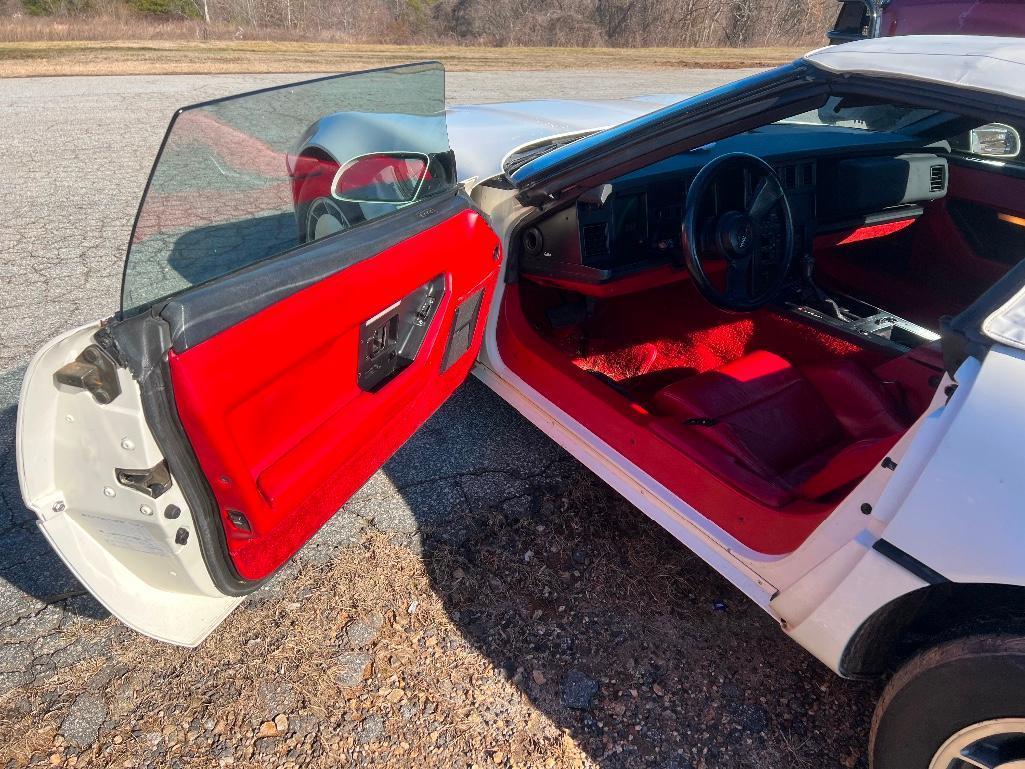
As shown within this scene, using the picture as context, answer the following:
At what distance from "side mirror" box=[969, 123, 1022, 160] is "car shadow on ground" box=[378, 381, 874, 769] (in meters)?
2.57

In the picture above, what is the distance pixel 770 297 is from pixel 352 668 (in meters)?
1.94

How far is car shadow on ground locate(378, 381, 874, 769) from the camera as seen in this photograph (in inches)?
75.4

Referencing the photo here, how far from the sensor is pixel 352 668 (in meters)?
2.03

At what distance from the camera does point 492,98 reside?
10.2 meters

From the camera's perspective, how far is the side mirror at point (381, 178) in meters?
2.01

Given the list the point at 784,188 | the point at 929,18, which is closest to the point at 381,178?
the point at 784,188

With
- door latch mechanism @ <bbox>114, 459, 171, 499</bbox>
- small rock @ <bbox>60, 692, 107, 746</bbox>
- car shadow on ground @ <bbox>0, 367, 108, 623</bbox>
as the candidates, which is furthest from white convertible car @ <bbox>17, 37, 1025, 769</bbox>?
car shadow on ground @ <bbox>0, 367, 108, 623</bbox>

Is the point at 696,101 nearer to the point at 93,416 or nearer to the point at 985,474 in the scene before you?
the point at 985,474

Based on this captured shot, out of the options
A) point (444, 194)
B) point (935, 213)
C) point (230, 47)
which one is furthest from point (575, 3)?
point (444, 194)

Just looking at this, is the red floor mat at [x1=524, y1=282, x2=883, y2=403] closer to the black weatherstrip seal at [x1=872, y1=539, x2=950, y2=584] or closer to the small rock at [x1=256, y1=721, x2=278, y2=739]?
the black weatherstrip seal at [x1=872, y1=539, x2=950, y2=584]

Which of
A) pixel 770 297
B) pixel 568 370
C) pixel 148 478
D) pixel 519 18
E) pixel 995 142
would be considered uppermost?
pixel 519 18

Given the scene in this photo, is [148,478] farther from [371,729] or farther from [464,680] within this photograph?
[464,680]

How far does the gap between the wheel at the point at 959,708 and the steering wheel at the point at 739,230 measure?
4.43 ft

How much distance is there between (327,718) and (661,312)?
2217mm
